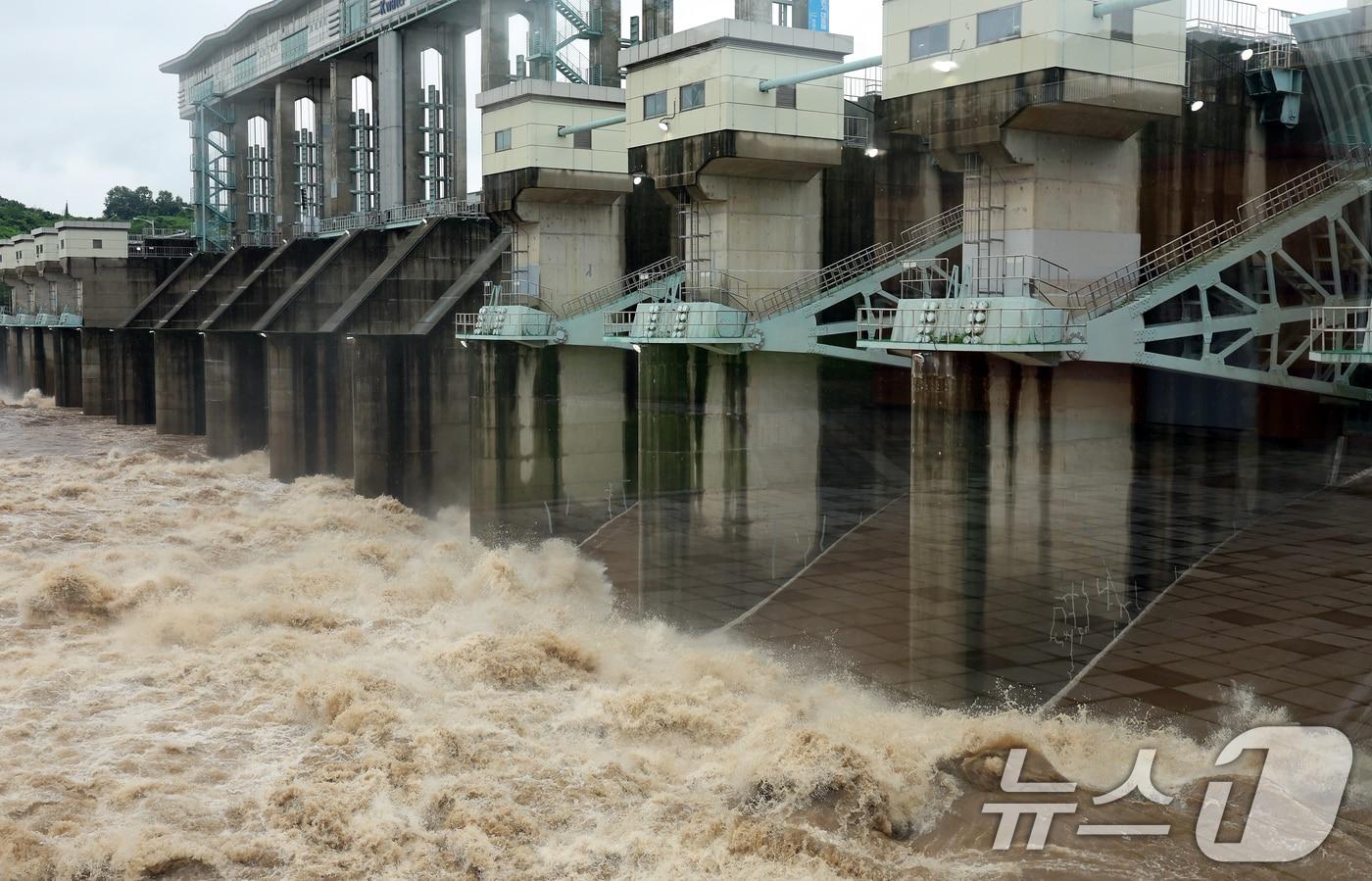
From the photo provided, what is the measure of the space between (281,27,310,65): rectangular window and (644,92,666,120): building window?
77.4 ft

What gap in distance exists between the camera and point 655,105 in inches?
803

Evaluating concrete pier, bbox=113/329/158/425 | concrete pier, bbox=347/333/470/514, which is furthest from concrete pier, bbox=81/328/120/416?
concrete pier, bbox=347/333/470/514

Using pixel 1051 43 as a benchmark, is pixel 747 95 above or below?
above

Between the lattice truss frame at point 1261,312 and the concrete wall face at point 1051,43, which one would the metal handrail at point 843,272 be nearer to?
the concrete wall face at point 1051,43

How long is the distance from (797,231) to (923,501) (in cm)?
636

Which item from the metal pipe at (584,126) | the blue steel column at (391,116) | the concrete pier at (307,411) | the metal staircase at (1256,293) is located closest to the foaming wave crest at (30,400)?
the blue steel column at (391,116)

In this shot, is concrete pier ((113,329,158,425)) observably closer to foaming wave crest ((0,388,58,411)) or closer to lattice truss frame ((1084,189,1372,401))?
foaming wave crest ((0,388,58,411))

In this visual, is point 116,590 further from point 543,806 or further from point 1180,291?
point 1180,291

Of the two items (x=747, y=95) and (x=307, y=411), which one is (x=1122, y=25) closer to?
(x=747, y=95)

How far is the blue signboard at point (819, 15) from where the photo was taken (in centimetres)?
1941

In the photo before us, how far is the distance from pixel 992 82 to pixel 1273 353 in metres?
3.83

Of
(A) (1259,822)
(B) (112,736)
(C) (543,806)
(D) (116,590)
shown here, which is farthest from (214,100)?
(A) (1259,822)

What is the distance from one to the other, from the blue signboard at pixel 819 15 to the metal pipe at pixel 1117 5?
6678 millimetres

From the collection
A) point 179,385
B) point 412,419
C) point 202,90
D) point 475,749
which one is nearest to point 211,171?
point 202,90
